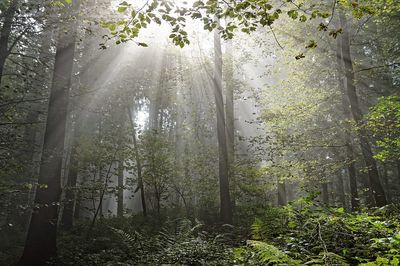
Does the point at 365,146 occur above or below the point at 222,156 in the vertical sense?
below

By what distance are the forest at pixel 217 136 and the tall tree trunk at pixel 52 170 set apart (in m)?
0.04

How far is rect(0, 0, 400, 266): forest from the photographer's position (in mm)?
4148

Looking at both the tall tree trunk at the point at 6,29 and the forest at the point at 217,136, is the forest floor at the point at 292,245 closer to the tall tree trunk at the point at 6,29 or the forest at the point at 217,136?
the forest at the point at 217,136

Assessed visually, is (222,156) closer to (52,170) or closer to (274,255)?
(52,170)

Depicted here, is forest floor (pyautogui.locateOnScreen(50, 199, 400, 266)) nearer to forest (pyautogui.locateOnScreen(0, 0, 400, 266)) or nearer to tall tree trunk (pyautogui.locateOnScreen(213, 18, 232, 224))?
forest (pyautogui.locateOnScreen(0, 0, 400, 266))

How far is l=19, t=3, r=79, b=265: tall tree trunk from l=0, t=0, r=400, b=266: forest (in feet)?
0.12

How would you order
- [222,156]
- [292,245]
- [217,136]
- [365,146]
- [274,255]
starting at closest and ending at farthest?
[274,255]
[292,245]
[365,146]
[222,156]
[217,136]

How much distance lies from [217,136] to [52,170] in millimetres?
9010

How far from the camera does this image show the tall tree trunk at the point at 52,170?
30.2 feet

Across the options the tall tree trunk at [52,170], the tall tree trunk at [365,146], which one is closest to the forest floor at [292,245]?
the tall tree trunk at [52,170]

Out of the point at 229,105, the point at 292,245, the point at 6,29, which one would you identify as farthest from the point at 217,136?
the point at 292,245

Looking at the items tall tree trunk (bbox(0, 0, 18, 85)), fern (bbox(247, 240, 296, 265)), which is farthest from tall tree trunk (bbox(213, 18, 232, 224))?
fern (bbox(247, 240, 296, 265))

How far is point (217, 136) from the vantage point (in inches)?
664

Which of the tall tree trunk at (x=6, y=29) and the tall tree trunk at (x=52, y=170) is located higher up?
the tall tree trunk at (x=6, y=29)
